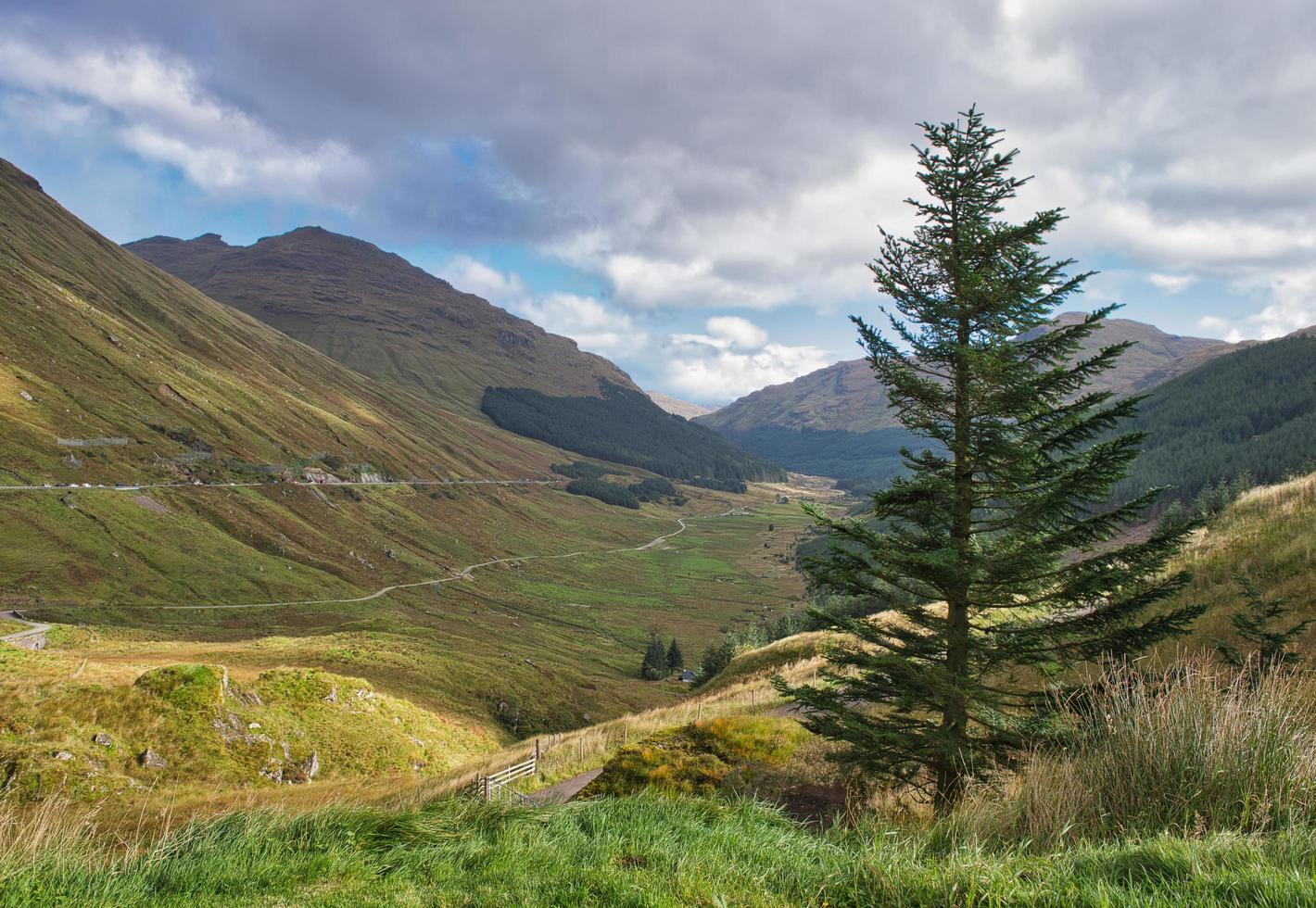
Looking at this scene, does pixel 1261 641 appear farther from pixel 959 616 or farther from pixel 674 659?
pixel 674 659

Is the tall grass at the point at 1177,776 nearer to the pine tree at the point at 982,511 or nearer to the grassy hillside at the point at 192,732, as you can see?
the pine tree at the point at 982,511

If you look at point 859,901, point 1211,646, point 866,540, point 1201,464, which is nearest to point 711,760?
point 866,540

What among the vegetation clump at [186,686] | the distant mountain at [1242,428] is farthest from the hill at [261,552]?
the distant mountain at [1242,428]

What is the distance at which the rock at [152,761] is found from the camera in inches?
878

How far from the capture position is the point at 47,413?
116 metres

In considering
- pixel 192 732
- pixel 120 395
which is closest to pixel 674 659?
pixel 192 732

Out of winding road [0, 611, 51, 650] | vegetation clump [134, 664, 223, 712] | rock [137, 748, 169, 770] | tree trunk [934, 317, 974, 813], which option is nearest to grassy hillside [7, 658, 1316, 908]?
tree trunk [934, 317, 974, 813]

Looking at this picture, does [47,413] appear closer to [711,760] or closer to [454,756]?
[454,756]

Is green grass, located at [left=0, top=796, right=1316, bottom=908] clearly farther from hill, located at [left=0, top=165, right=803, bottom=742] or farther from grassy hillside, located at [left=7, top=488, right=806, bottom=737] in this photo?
grassy hillside, located at [left=7, top=488, right=806, bottom=737]

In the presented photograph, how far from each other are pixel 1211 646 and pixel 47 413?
555 feet

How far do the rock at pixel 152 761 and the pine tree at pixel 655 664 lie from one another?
248 ft

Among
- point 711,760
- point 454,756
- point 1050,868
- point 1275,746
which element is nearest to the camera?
point 1050,868

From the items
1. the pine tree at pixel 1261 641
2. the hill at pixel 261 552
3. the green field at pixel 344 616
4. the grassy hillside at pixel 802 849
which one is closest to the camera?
the grassy hillside at pixel 802 849

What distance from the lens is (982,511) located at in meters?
11.1
